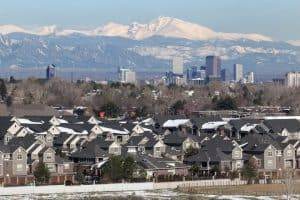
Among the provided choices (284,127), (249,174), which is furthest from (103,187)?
(284,127)

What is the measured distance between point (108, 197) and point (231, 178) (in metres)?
7.48

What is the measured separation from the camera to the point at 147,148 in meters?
39.8

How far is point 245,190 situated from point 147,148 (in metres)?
7.83

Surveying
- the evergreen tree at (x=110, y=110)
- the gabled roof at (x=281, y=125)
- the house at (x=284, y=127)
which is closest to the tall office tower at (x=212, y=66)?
the evergreen tree at (x=110, y=110)

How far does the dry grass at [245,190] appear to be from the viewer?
32000mm

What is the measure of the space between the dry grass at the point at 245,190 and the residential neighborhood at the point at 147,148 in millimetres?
1547

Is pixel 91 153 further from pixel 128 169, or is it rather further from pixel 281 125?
pixel 281 125

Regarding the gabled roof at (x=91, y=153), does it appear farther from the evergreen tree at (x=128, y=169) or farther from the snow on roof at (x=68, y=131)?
the snow on roof at (x=68, y=131)

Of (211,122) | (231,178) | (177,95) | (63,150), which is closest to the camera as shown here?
(231,178)

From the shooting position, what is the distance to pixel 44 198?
29.2 m

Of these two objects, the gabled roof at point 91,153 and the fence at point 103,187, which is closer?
the fence at point 103,187

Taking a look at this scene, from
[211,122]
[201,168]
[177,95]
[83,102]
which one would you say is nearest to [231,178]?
[201,168]

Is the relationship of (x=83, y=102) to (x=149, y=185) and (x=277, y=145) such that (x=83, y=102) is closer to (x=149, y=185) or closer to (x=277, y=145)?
(x=277, y=145)

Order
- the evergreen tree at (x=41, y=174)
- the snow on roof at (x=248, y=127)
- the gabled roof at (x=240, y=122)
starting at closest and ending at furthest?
1. the evergreen tree at (x=41, y=174)
2. the snow on roof at (x=248, y=127)
3. the gabled roof at (x=240, y=122)
